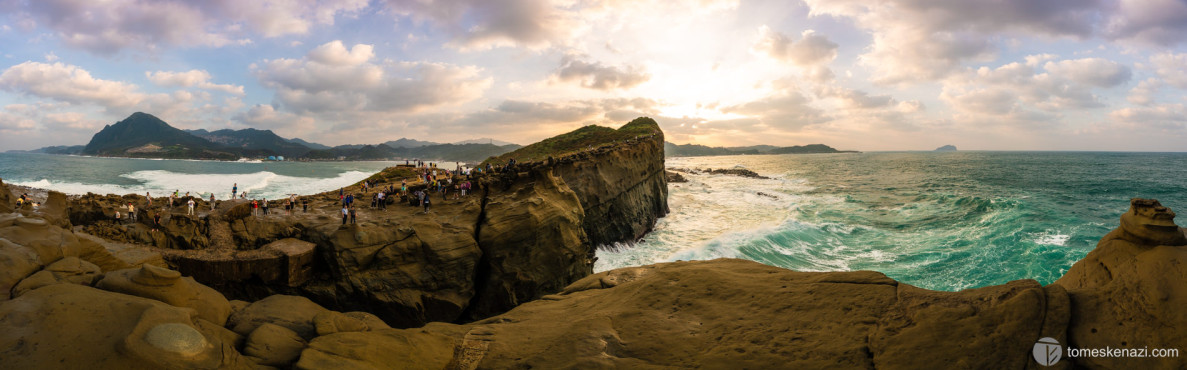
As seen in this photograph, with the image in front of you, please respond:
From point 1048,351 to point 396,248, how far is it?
1547 centimetres

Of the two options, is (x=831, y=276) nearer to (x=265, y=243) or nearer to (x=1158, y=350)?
(x=1158, y=350)

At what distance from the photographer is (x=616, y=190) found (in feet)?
92.1

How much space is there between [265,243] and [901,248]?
29343 mm

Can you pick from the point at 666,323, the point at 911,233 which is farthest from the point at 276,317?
the point at 911,233

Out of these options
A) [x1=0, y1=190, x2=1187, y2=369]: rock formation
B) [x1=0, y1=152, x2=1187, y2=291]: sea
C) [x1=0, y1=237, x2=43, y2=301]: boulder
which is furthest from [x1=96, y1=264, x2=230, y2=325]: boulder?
[x1=0, y1=152, x2=1187, y2=291]: sea

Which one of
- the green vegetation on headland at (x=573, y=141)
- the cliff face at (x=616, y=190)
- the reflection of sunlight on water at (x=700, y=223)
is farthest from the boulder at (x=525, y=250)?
the green vegetation on headland at (x=573, y=141)

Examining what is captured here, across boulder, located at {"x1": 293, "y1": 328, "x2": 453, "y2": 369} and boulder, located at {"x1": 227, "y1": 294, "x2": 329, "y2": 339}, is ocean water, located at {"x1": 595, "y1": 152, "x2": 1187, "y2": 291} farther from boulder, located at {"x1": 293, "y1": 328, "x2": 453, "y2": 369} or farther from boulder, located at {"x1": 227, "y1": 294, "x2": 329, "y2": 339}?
boulder, located at {"x1": 293, "y1": 328, "x2": 453, "y2": 369}

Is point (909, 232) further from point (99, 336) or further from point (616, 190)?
point (99, 336)

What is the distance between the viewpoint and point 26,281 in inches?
245

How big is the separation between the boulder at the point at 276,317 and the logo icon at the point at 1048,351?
9820 mm

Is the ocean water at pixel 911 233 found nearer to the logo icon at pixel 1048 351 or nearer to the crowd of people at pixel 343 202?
the crowd of people at pixel 343 202

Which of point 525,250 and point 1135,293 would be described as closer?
point 1135,293

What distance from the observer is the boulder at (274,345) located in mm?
5914

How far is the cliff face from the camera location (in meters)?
25.5
